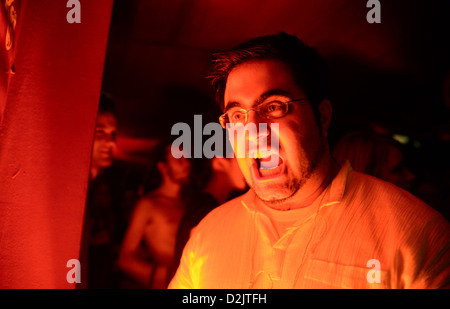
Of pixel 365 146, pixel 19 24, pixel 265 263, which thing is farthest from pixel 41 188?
pixel 365 146

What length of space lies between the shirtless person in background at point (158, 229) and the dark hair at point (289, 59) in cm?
170

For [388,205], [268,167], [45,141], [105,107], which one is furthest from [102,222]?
[388,205]

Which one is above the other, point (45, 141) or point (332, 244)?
point (45, 141)

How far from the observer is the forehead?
1.64 m

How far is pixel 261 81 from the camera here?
65.1 inches

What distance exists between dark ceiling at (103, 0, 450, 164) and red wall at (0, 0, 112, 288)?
980mm

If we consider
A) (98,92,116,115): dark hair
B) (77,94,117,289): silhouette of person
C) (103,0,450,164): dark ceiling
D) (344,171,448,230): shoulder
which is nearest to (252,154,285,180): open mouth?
(344,171,448,230): shoulder

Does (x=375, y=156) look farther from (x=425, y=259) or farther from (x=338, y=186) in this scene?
(x=425, y=259)

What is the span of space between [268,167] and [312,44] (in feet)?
5.53

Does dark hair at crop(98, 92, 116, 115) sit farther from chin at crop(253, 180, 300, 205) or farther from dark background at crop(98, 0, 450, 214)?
chin at crop(253, 180, 300, 205)

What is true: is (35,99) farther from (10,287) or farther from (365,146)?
(365,146)

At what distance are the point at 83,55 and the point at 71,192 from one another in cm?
66

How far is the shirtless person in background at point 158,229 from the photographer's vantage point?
314 cm
